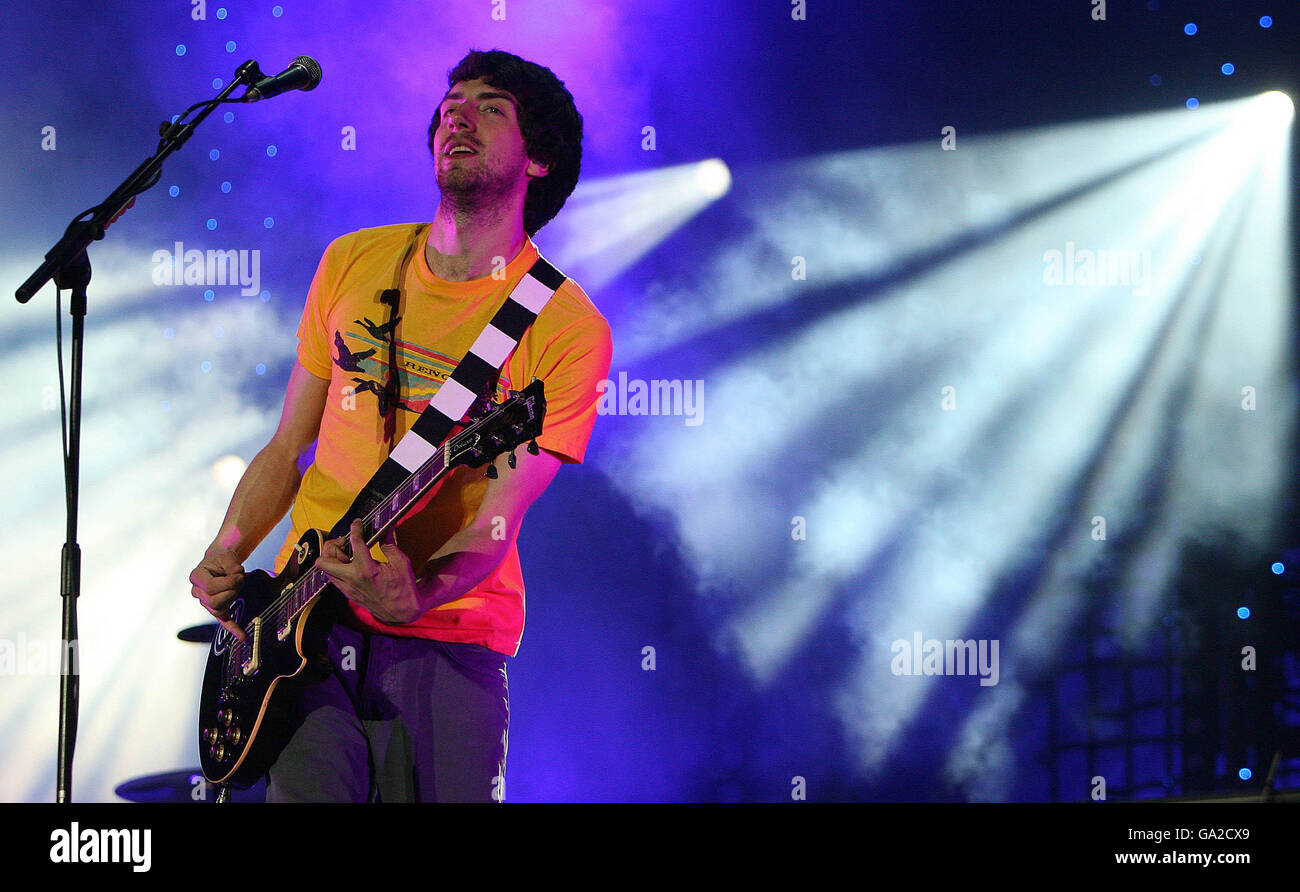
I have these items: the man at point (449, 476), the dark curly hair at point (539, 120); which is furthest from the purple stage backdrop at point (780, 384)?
the man at point (449, 476)

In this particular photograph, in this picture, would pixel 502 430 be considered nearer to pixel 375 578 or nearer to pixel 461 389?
pixel 461 389

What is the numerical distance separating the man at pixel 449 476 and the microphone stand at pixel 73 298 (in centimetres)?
33

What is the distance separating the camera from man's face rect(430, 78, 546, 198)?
3.13 metres

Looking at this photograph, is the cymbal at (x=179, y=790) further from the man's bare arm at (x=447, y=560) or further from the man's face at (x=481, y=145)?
the man's face at (x=481, y=145)

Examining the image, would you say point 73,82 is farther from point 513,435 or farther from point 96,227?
point 513,435

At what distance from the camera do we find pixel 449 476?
2.84 metres

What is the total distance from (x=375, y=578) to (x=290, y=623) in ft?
0.96

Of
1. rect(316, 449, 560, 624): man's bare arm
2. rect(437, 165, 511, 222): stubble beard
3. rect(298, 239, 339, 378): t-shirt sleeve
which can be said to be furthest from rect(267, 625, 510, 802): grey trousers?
rect(437, 165, 511, 222): stubble beard

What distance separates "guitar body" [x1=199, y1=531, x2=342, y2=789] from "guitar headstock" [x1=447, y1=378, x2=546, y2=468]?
0.46m

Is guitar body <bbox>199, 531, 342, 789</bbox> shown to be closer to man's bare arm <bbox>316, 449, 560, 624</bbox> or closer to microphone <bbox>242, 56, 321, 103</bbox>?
man's bare arm <bbox>316, 449, 560, 624</bbox>

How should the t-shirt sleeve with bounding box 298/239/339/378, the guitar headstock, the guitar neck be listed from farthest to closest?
the t-shirt sleeve with bounding box 298/239/339/378 < the guitar neck < the guitar headstock

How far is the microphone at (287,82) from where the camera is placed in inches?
108

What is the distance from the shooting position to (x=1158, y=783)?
347 centimetres
